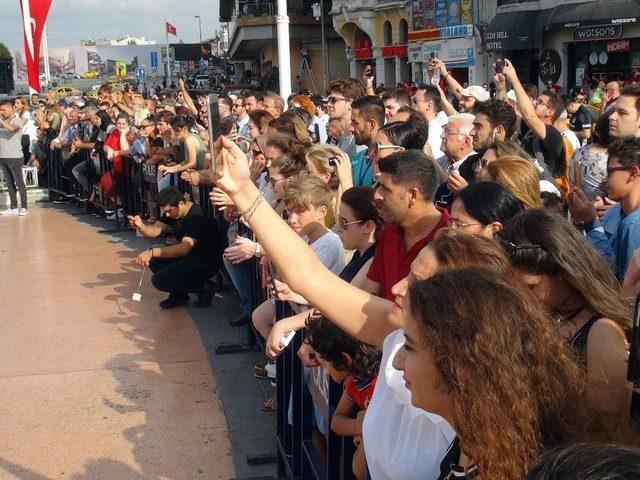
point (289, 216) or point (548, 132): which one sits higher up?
point (548, 132)

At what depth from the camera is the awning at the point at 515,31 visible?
2959cm

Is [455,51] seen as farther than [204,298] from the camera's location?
Yes

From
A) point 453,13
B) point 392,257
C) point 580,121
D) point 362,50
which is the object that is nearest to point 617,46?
point 453,13

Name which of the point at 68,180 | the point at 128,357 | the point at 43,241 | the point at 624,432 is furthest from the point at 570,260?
the point at 68,180

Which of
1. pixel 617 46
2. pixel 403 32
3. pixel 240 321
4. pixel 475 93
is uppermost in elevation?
pixel 403 32

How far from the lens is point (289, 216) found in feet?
16.6

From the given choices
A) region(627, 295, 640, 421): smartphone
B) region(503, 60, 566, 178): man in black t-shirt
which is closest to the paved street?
region(503, 60, 566, 178): man in black t-shirt

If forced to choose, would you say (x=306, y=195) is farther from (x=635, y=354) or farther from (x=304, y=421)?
(x=635, y=354)

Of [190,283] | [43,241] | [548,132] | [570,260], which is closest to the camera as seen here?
[570,260]

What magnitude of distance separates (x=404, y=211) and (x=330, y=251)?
91 centimetres

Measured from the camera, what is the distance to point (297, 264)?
2.82 metres

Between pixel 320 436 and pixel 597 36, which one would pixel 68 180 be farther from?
pixel 597 36

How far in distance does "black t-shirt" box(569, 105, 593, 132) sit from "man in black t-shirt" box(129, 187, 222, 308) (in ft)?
14.0

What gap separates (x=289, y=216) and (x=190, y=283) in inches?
123
